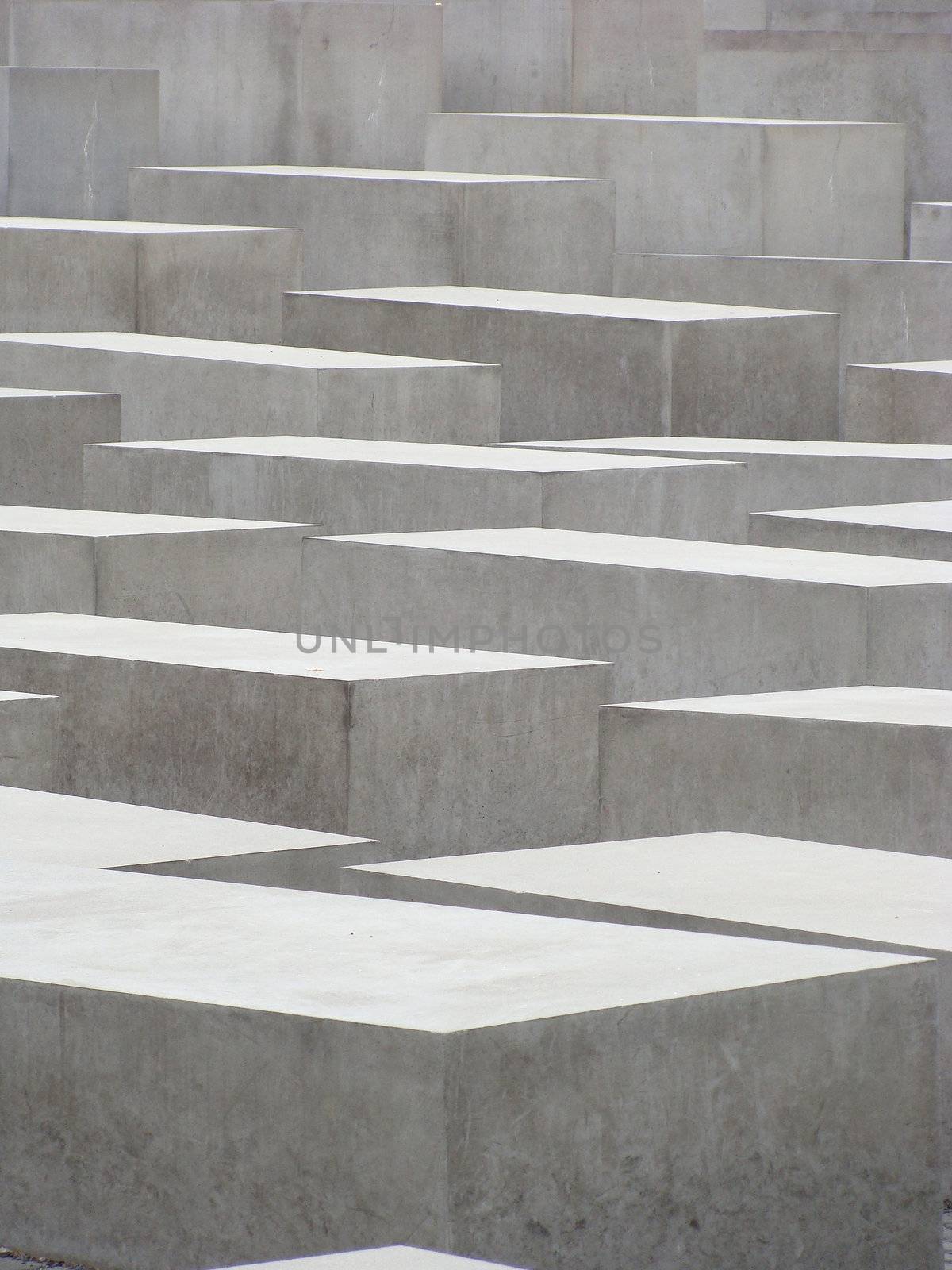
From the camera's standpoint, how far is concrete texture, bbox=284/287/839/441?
13312 mm

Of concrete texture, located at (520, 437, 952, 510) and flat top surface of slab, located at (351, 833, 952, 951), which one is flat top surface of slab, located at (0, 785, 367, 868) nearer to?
flat top surface of slab, located at (351, 833, 952, 951)

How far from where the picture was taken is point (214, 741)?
23.4 ft

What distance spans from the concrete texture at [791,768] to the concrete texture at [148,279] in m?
8.39

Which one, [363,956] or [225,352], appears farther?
[225,352]

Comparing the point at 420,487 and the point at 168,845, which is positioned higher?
the point at 420,487

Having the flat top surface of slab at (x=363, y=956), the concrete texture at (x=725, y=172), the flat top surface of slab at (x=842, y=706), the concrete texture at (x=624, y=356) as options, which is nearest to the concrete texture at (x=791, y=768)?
the flat top surface of slab at (x=842, y=706)

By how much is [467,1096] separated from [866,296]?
12.8 meters

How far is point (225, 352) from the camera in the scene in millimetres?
12945

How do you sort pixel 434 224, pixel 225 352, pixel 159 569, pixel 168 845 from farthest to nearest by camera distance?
pixel 434 224
pixel 225 352
pixel 159 569
pixel 168 845

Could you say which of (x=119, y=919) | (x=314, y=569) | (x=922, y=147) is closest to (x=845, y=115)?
(x=922, y=147)

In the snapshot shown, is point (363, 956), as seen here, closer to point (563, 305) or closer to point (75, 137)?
point (563, 305)

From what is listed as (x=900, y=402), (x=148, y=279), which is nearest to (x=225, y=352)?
(x=148, y=279)

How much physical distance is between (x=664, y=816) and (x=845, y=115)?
1285 cm

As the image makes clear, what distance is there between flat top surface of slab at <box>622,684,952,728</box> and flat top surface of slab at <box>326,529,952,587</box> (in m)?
1.09
